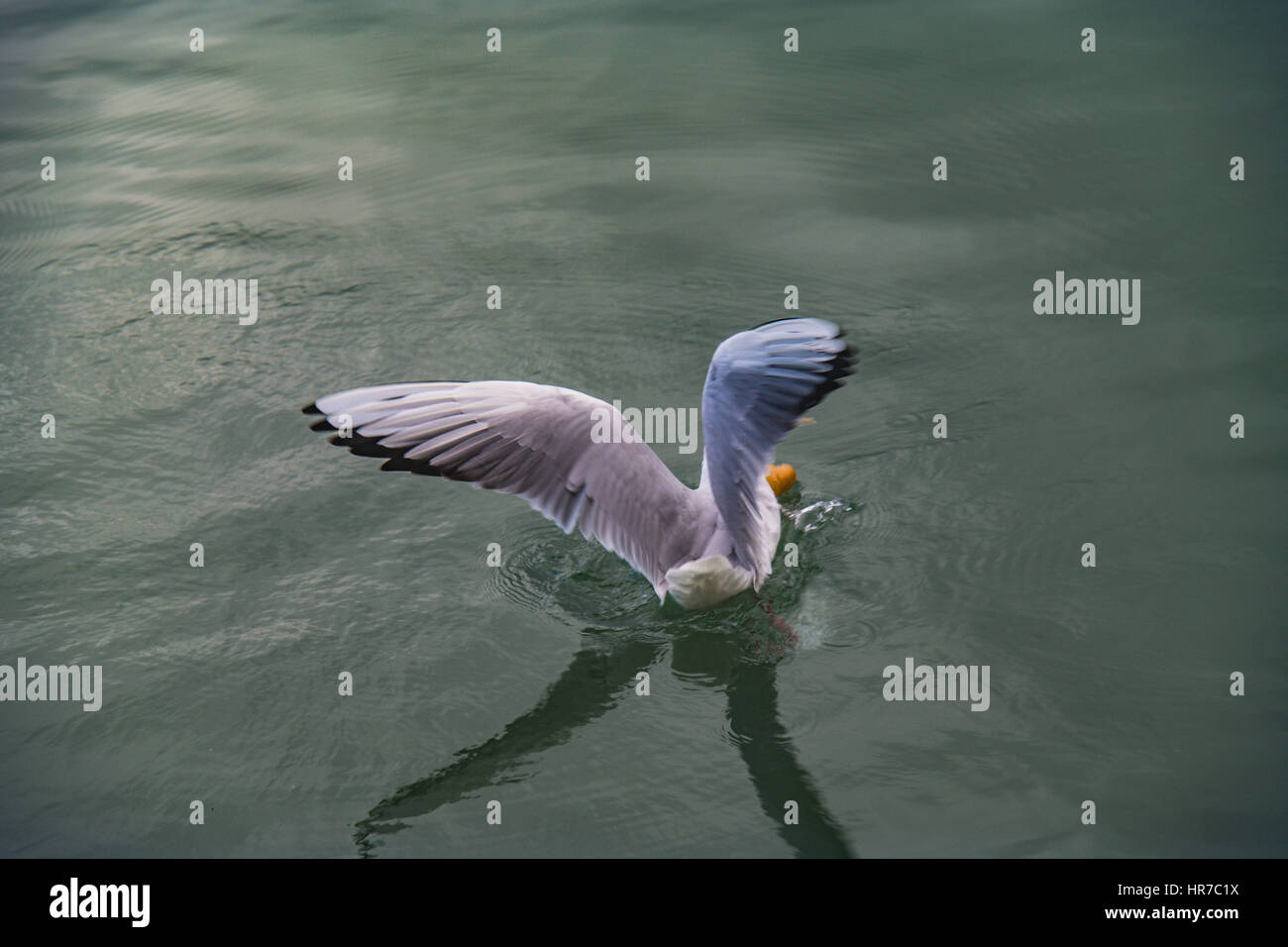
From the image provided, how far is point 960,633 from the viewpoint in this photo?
5152 mm

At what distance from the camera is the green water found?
4.62m

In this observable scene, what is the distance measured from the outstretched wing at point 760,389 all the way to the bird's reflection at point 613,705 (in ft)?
2.41

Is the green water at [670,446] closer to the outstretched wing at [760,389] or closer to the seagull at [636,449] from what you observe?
the seagull at [636,449]

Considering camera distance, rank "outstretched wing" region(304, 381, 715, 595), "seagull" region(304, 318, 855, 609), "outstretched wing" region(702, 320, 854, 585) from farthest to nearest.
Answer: "outstretched wing" region(304, 381, 715, 595) → "seagull" region(304, 318, 855, 609) → "outstretched wing" region(702, 320, 854, 585)

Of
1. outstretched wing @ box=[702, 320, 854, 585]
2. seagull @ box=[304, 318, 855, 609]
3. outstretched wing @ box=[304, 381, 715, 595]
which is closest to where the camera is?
outstretched wing @ box=[702, 320, 854, 585]

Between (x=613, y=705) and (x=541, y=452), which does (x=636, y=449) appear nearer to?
(x=541, y=452)

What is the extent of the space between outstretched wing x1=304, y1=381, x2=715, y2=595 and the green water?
19.5 inches

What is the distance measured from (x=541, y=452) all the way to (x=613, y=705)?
1.03 m

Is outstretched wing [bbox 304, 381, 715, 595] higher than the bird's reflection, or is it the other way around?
outstretched wing [bbox 304, 381, 715, 595]

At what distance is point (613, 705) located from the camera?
5.00 m

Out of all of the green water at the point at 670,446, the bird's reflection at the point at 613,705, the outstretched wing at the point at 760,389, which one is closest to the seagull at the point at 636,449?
the outstretched wing at the point at 760,389

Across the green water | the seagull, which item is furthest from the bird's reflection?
the seagull

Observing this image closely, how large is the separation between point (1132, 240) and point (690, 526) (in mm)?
3981

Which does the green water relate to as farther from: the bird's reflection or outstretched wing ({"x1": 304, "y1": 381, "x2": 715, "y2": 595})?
outstretched wing ({"x1": 304, "y1": 381, "x2": 715, "y2": 595})
